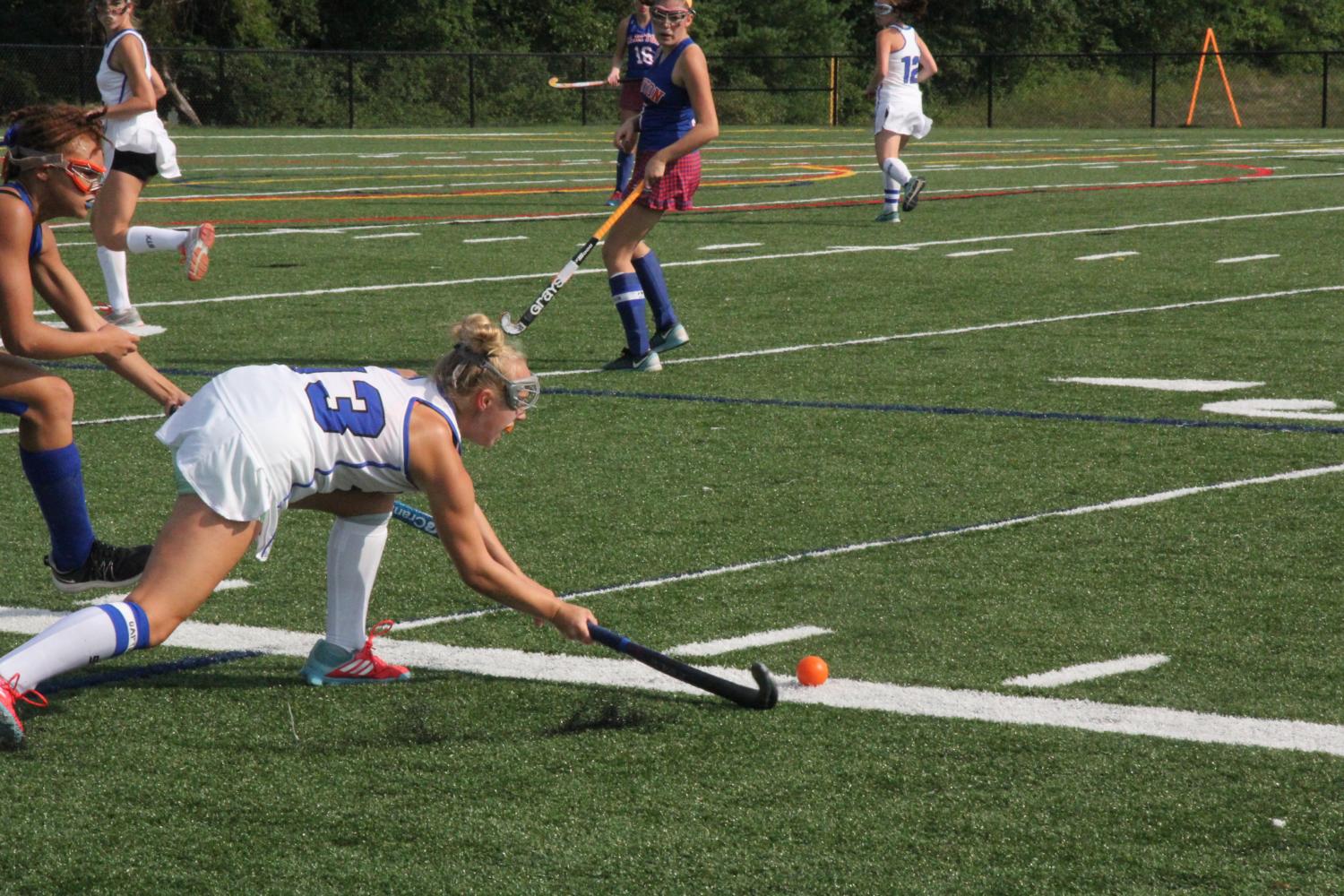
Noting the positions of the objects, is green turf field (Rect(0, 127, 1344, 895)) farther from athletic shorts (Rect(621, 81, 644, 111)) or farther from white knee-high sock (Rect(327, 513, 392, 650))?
athletic shorts (Rect(621, 81, 644, 111))

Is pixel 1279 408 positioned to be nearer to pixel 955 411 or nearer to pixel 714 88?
pixel 955 411

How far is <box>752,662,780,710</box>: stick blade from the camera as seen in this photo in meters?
4.82

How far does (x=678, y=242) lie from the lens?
1773cm

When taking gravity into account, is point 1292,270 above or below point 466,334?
below

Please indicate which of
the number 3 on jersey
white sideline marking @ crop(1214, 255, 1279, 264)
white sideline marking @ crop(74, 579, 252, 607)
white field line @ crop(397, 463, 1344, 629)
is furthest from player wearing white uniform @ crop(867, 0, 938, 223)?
the number 3 on jersey

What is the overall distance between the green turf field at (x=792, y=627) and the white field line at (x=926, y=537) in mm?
24

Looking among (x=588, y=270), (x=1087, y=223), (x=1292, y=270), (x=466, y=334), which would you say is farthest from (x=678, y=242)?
(x=466, y=334)

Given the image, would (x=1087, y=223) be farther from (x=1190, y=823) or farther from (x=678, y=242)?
(x=1190, y=823)

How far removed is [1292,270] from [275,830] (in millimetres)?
12169

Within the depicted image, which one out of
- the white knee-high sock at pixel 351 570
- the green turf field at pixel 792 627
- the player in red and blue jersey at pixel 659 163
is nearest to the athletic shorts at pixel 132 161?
the green turf field at pixel 792 627

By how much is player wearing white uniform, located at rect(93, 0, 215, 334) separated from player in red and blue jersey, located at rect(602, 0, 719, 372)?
2700mm

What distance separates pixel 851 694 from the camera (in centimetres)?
499

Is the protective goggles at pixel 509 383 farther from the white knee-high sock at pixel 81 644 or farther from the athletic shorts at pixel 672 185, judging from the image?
the athletic shorts at pixel 672 185

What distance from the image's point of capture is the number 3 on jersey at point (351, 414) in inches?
186
